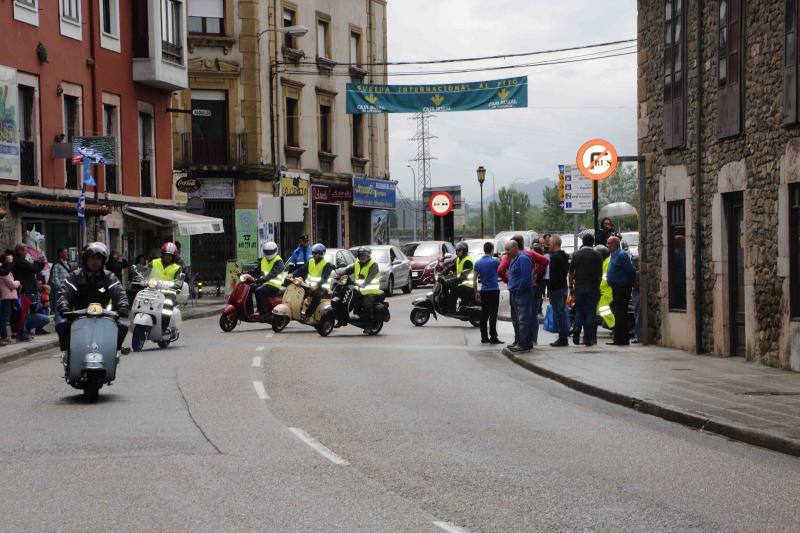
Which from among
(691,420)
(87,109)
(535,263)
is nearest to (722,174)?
(535,263)

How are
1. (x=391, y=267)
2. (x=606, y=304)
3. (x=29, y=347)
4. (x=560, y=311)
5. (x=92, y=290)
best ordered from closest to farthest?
(x=92, y=290)
(x=29, y=347)
(x=560, y=311)
(x=606, y=304)
(x=391, y=267)

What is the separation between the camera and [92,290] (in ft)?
47.2

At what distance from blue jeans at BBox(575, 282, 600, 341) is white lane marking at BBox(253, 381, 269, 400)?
22.9 ft

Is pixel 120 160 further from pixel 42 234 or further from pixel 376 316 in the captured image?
pixel 376 316

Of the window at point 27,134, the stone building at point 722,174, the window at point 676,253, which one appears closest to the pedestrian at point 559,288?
the stone building at point 722,174

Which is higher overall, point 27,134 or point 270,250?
point 27,134

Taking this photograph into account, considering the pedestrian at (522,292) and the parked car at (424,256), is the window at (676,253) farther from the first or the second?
the parked car at (424,256)

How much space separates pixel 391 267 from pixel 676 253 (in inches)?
815

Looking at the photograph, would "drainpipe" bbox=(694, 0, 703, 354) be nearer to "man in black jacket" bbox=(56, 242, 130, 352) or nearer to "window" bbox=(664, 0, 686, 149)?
"window" bbox=(664, 0, 686, 149)

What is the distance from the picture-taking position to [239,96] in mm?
46000

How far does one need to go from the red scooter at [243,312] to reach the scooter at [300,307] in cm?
18

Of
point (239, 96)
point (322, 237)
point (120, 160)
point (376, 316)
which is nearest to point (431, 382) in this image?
point (376, 316)

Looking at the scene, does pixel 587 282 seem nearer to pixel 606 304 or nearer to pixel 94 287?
pixel 606 304

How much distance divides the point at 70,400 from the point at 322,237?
3869 cm
